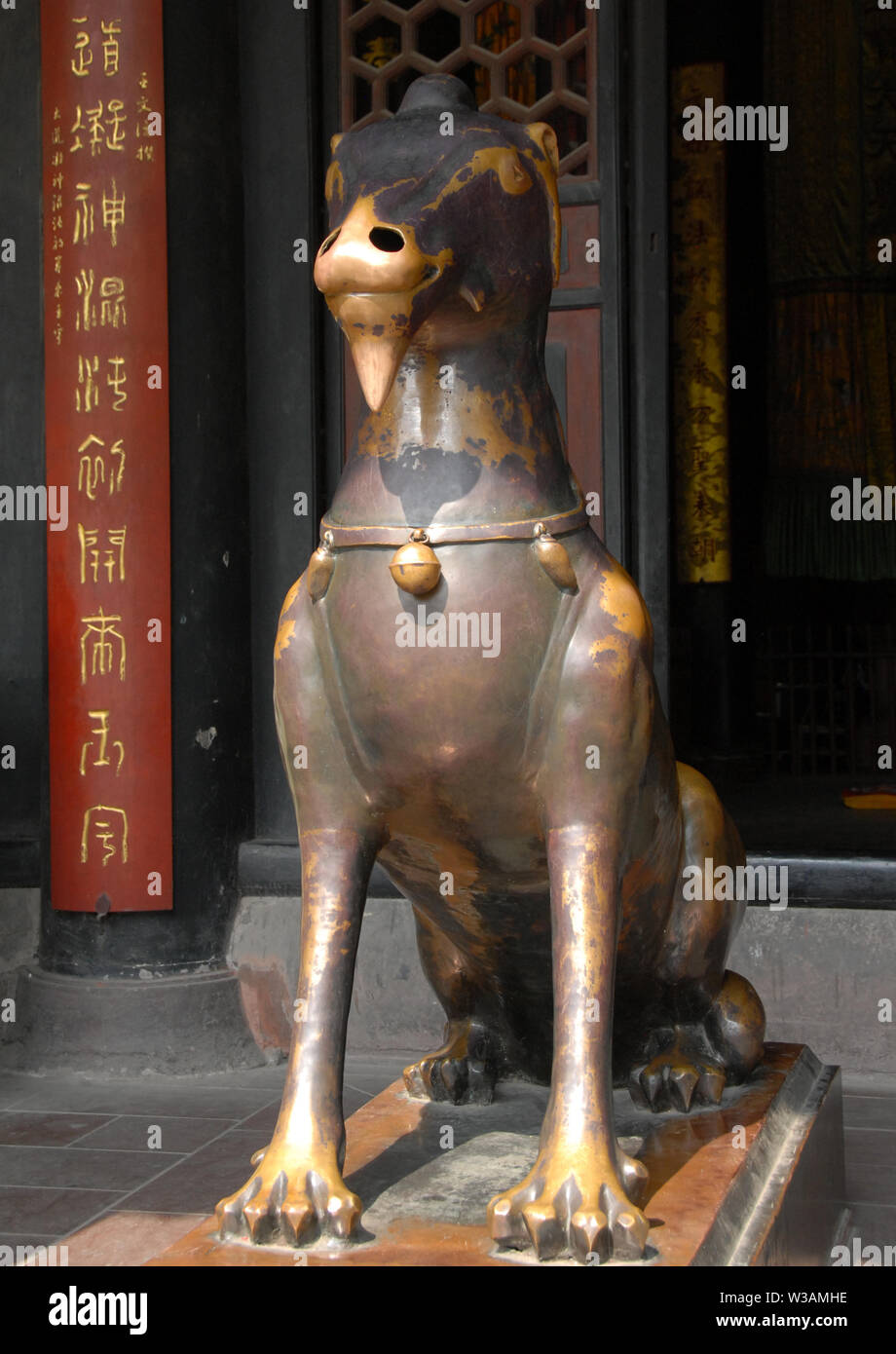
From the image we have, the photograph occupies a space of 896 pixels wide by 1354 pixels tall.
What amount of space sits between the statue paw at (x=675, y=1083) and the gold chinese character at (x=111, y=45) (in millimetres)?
3025

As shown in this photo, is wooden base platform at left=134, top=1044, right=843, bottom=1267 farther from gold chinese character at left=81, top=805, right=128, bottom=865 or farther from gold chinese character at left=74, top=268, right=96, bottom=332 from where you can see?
gold chinese character at left=74, top=268, right=96, bottom=332

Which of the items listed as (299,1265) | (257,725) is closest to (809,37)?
(257,725)

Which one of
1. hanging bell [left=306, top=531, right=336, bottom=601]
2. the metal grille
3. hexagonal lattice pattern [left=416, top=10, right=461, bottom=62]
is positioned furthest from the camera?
the metal grille

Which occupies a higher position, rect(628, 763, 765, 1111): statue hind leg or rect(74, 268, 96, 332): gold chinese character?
rect(74, 268, 96, 332): gold chinese character

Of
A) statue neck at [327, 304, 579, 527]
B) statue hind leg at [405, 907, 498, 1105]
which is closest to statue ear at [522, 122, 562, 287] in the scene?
statue neck at [327, 304, 579, 527]

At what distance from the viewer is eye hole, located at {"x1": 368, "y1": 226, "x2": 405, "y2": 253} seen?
1.67 meters

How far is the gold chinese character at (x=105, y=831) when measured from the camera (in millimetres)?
3967

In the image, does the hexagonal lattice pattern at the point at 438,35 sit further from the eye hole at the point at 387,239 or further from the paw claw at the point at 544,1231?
the paw claw at the point at 544,1231

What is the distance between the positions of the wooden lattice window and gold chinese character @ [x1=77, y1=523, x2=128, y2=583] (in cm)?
136

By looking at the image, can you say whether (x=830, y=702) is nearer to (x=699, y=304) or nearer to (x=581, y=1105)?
(x=699, y=304)

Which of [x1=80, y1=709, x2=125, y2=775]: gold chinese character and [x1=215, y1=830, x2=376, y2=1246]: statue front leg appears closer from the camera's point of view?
[x1=215, y1=830, x2=376, y2=1246]: statue front leg

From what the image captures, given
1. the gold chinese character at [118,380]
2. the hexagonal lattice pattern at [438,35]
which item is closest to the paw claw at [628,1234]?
the gold chinese character at [118,380]

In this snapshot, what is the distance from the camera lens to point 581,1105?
1.67 m

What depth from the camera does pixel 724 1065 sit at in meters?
2.28
